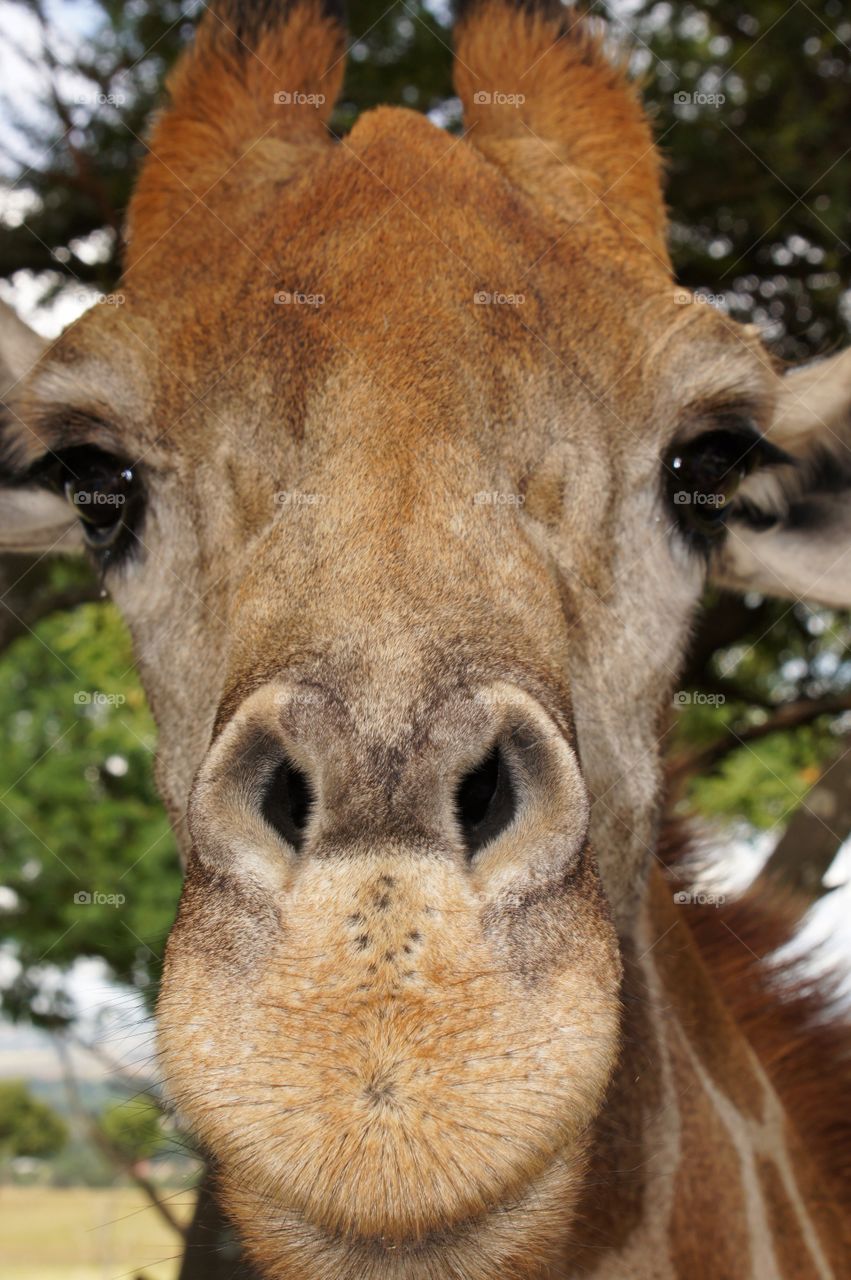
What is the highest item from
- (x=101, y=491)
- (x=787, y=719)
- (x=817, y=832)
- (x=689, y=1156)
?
(x=787, y=719)

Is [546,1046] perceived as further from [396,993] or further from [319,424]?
[319,424]

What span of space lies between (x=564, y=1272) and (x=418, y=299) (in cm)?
254

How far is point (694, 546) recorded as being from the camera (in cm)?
338

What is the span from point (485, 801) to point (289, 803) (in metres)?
0.37

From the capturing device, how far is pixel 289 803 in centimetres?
212

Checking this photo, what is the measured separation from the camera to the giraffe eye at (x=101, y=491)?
324cm

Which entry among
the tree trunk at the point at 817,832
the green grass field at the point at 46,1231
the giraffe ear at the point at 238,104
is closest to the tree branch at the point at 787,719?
the tree trunk at the point at 817,832

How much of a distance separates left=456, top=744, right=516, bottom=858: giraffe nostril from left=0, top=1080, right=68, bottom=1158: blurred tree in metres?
10.7

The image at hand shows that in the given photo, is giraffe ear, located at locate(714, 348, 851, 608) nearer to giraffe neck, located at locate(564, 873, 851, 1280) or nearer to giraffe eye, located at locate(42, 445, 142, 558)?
giraffe neck, located at locate(564, 873, 851, 1280)

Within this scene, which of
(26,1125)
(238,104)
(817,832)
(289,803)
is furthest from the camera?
(26,1125)

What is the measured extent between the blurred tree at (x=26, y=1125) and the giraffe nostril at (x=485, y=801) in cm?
1072

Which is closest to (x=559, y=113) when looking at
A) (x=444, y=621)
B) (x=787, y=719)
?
(x=444, y=621)

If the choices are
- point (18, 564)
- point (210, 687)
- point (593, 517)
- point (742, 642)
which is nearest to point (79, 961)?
point (18, 564)

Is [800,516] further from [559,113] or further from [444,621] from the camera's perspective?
[444,621]
